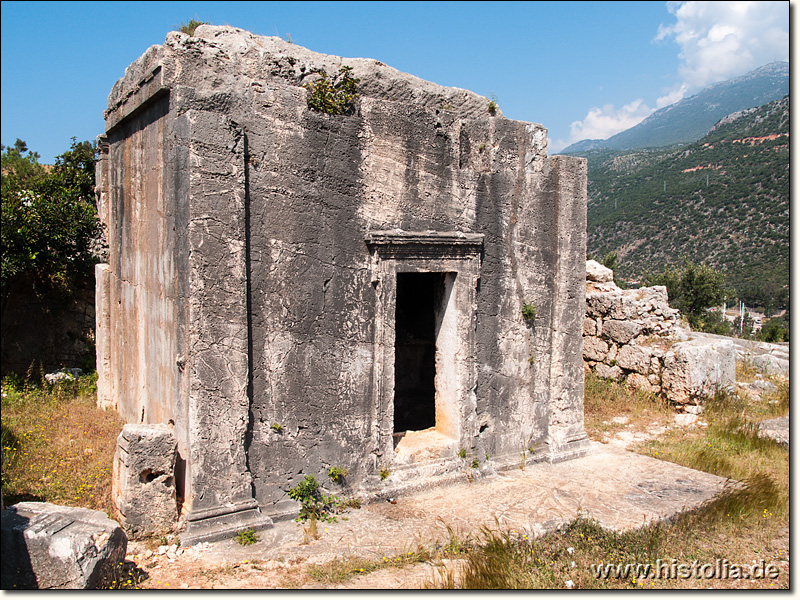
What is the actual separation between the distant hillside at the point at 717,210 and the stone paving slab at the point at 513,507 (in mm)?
24954

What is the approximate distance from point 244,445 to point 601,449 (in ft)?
15.1

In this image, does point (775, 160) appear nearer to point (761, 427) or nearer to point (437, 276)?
point (761, 427)

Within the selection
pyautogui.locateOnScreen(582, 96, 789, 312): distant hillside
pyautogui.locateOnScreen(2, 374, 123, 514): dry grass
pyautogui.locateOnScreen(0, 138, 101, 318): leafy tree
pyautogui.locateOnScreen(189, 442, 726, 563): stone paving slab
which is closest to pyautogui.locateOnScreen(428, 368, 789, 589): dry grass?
pyautogui.locateOnScreen(189, 442, 726, 563): stone paving slab

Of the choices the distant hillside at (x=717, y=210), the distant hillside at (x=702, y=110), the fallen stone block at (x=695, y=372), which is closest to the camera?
the fallen stone block at (x=695, y=372)

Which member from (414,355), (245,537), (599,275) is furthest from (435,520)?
(599,275)

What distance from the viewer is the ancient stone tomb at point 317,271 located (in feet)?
15.3

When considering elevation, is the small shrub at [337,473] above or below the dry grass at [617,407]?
above

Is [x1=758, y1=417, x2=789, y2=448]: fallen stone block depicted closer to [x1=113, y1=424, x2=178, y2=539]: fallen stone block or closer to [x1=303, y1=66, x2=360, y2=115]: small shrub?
[x1=303, y1=66, x2=360, y2=115]: small shrub

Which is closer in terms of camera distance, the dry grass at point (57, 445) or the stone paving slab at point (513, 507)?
the stone paving slab at point (513, 507)

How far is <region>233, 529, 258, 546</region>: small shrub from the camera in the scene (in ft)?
14.9

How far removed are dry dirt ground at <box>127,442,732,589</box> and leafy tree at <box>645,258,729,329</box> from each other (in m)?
15.1

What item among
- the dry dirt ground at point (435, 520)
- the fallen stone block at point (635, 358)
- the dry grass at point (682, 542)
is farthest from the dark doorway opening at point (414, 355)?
the fallen stone block at point (635, 358)

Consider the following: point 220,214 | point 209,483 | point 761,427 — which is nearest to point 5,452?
point 209,483

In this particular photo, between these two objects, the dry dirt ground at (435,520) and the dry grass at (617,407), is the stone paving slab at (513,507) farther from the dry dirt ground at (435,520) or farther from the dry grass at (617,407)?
the dry grass at (617,407)
